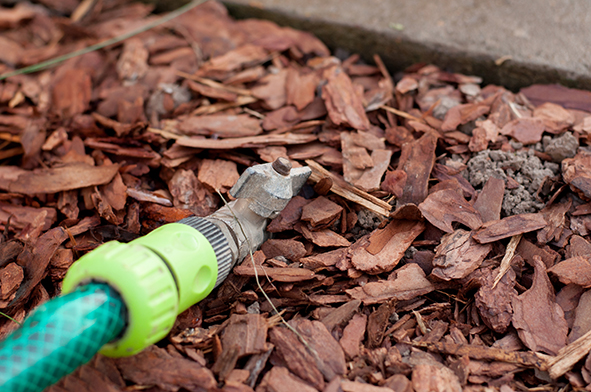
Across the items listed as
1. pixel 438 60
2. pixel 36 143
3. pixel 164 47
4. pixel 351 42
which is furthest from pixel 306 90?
pixel 36 143

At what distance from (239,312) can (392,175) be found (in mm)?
872

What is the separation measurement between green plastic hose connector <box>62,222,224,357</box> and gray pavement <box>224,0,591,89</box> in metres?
1.93

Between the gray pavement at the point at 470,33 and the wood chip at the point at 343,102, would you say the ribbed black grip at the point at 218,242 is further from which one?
the gray pavement at the point at 470,33

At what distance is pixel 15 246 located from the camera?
1.85 meters

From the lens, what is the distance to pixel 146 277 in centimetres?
130

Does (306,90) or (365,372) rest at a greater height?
(306,90)

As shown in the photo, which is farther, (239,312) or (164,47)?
(164,47)

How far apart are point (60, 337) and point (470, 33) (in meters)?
2.58

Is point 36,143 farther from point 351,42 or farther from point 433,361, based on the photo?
point 433,361

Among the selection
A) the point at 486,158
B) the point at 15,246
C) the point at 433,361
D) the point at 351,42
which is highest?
the point at 351,42

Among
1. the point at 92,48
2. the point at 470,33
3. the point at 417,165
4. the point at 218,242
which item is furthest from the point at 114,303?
the point at 470,33

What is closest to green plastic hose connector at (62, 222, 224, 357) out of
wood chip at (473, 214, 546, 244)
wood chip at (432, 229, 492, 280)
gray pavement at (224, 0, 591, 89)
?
wood chip at (432, 229, 492, 280)

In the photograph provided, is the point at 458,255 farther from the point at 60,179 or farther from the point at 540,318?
the point at 60,179

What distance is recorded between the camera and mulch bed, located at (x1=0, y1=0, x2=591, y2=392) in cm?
153
